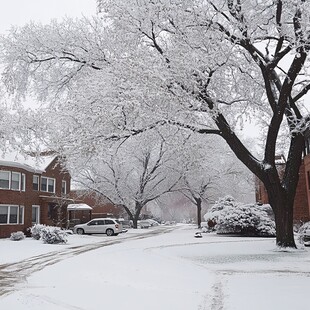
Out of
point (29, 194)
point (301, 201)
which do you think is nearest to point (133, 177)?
point (29, 194)

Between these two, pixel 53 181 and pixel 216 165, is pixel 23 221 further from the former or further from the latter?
pixel 216 165

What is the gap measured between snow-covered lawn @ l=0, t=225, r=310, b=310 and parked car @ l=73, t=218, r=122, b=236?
1838cm

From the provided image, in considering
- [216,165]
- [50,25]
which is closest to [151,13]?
[50,25]

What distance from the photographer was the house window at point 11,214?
2942 centimetres

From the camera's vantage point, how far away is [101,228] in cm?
3497

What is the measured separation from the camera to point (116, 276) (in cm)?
1167

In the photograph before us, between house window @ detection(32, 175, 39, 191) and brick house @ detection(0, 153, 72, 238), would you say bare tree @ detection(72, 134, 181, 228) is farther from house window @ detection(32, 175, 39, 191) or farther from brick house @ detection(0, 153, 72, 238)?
house window @ detection(32, 175, 39, 191)

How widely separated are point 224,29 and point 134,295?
36.0ft

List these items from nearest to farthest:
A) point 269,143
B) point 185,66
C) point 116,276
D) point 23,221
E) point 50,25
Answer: point 116,276 < point 185,66 < point 269,143 < point 50,25 < point 23,221

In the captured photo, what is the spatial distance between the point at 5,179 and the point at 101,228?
9.45 metres

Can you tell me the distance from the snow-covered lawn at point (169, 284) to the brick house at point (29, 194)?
44.4 feet

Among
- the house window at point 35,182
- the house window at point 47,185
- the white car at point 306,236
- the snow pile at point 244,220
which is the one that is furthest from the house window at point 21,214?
the white car at point 306,236

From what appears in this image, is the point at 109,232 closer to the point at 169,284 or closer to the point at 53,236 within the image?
the point at 53,236

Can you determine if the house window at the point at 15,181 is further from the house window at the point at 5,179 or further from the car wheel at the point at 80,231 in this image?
the car wheel at the point at 80,231
